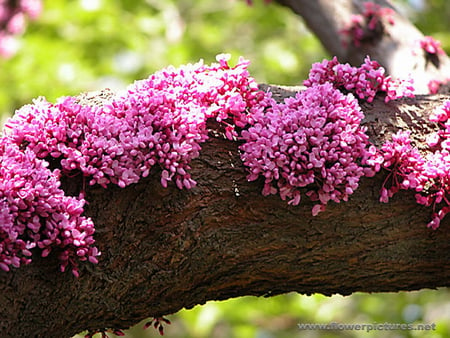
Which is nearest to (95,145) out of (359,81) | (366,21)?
(359,81)

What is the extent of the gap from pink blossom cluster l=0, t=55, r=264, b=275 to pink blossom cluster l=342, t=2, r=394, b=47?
A: 1452 millimetres

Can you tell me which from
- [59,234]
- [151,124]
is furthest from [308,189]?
[59,234]

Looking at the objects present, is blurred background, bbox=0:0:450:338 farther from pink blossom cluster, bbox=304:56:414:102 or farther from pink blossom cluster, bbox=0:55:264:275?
pink blossom cluster, bbox=0:55:264:275

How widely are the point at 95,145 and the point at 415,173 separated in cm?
106

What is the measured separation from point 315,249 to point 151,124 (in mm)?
683

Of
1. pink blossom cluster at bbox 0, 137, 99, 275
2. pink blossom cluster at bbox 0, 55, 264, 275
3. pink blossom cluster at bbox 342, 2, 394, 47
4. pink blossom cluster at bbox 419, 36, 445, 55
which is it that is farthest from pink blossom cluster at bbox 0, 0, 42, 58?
pink blossom cluster at bbox 0, 137, 99, 275

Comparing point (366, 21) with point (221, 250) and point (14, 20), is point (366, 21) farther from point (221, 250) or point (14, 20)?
point (14, 20)

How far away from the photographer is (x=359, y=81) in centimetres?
244

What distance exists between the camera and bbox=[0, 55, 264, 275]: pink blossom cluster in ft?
6.37

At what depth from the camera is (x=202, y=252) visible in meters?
2.15

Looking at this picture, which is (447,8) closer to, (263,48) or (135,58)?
(263,48)

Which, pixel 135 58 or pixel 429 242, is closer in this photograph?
pixel 429 242

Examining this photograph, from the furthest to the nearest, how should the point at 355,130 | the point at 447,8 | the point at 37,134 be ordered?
the point at 447,8 < the point at 355,130 < the point at 37,134

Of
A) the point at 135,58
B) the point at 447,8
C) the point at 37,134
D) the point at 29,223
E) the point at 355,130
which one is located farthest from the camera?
the point at 447,8
